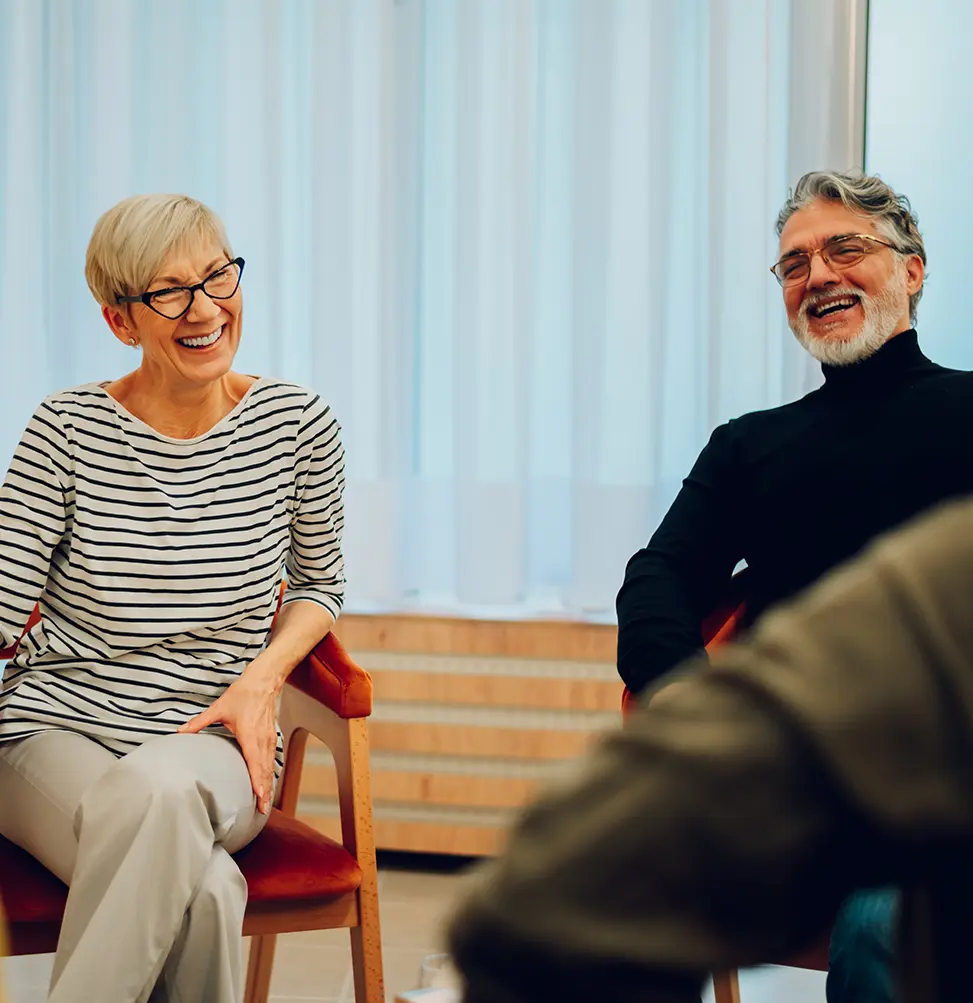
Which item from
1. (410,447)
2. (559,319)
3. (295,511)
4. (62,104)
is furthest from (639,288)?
(62,104)

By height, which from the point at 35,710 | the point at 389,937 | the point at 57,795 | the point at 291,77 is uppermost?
the point at 291,77

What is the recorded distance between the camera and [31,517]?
1.75m

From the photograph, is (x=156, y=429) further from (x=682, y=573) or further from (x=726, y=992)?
(x=726, y=992)

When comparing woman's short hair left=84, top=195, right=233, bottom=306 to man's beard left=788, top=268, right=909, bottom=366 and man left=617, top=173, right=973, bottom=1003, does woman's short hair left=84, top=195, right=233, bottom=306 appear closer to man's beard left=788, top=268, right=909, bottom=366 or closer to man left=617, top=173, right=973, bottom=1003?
man left=617, top=173, right=973, bottom=1003

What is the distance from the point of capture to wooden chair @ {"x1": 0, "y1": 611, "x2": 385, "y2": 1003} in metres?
Result: 1.56

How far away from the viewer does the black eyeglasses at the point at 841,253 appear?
78.1 inches

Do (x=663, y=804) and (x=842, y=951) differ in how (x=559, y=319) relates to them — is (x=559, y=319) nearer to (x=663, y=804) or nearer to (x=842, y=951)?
(x=842, y=951)

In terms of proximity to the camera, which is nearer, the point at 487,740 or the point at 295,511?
the point at 295,511

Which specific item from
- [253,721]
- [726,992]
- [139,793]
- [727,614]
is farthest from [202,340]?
[726,992]

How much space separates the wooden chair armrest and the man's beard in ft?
2.97

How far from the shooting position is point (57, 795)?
1600 millimetres

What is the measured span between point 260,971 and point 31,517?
85 cm

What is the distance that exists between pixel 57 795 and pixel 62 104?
6.35ft

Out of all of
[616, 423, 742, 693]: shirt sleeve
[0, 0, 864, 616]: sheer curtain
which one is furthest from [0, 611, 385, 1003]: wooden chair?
[0, 0, 864, 616]: sheer curtain
